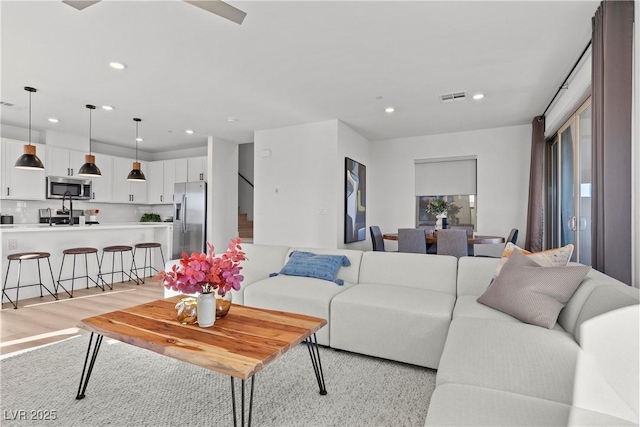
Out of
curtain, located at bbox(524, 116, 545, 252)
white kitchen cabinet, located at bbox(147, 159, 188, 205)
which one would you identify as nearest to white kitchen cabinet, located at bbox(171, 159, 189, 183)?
white kitchen cabinet, located at bbox(147, 159, 188, 205)

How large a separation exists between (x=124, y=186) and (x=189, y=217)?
1844 mm

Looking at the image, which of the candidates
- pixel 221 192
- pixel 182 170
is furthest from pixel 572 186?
pixel 182 170

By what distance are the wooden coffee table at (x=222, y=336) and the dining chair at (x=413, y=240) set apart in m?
2.41

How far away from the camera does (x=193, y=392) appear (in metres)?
1.95

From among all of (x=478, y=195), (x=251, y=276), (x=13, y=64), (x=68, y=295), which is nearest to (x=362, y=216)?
(x=478, y=195)

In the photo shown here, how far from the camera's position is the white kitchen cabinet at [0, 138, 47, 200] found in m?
5.19

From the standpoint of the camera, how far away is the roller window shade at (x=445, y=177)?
5793 millimetres

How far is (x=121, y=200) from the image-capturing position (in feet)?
22.7

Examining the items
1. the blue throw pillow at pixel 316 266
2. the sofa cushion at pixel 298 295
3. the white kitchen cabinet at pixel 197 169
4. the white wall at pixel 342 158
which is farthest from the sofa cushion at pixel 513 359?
the white kitchen cabinet at pixel 197 169

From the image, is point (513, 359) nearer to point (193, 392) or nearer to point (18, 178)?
point (193, 392)

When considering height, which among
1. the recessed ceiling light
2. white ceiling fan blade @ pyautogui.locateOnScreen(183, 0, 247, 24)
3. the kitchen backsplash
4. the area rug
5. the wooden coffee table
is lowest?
the area rug

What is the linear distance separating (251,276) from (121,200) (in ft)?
16.6

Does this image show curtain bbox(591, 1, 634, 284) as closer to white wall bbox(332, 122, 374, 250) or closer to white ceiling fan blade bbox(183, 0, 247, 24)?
white ceiling fan blade bbox(183, 0, 247, 24)

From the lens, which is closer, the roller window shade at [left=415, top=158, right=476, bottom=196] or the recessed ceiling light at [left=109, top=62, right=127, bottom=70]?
the recessed ceiling light at [left=109, top=62, right=127, bottom=70]
